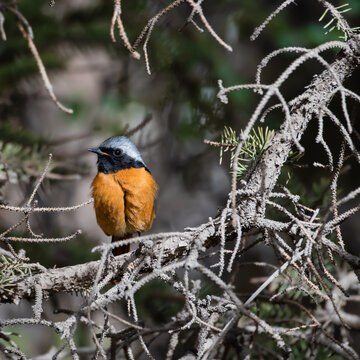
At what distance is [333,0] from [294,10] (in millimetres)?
807

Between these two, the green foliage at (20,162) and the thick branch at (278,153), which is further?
the green foliage at (20,162)

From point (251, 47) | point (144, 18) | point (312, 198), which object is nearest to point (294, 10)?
point (251, 47)

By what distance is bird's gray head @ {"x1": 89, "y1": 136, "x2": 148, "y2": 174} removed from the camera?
381 cm

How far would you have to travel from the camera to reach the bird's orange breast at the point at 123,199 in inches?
144

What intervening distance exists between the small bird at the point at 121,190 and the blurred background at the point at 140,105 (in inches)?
6.3

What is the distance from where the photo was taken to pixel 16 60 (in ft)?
12.5

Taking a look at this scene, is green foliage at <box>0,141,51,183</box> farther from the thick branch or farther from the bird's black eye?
the thick branch

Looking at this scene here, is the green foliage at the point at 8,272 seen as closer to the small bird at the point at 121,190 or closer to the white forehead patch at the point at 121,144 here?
the small bird at the point at 121,190

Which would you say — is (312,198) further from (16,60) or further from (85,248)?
(16,60)

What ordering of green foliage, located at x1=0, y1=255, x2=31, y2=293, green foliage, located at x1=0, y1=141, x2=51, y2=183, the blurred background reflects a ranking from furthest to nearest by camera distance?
1. the blurred background
2. green foliage, located at x1=0, y1=141, x2=51, y2=183
3. green foliage, located at x1=0, y1=255, x2=31, y2=293

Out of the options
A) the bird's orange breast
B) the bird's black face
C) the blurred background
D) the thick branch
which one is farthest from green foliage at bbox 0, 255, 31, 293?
the bird's black face

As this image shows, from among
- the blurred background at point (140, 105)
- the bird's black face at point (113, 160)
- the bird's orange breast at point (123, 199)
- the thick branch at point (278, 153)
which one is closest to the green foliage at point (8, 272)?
the thick branch at point (278, 153)

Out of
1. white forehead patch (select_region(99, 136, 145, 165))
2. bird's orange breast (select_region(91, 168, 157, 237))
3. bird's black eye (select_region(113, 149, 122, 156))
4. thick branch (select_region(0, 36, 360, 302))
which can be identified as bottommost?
bird's orange breast (select_region(91, 168, 157, 237))

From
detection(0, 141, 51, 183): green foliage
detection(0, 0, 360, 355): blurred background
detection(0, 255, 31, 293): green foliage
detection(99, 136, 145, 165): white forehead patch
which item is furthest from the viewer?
detection(99, 136, 145, 165): white forehead patch
